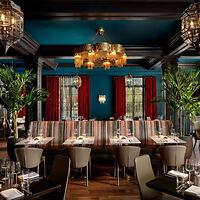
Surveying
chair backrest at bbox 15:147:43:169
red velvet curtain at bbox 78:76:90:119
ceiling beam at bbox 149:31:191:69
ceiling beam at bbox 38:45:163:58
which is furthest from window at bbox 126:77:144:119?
chair backrest at bbox 15:147:43:169

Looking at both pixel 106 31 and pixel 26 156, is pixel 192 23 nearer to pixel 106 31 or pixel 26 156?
pixel 106 31

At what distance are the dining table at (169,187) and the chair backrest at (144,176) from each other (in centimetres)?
21

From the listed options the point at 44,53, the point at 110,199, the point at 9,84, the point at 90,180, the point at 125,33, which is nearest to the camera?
the point at 110,199

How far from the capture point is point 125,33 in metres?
5.27

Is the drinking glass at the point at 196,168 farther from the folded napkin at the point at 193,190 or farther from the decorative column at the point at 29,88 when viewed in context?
the decorative column at the point at 29,88

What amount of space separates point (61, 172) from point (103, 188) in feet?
5.30

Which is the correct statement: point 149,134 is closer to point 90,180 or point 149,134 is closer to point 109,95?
point 90,180

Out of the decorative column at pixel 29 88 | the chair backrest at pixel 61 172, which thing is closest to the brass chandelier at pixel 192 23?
the chair backrest at pixel 61 172

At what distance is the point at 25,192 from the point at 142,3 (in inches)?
132

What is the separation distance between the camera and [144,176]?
2525 mm

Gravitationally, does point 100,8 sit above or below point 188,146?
above

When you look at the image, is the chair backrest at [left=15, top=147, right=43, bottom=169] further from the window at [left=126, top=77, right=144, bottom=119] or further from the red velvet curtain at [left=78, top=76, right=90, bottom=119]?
the window at [left=126, top=77, right=144, bottom=119]

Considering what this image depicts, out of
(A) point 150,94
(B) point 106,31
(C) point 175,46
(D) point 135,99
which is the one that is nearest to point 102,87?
(D) point 135,99

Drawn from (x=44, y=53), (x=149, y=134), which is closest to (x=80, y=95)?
(x=44, y=53)
